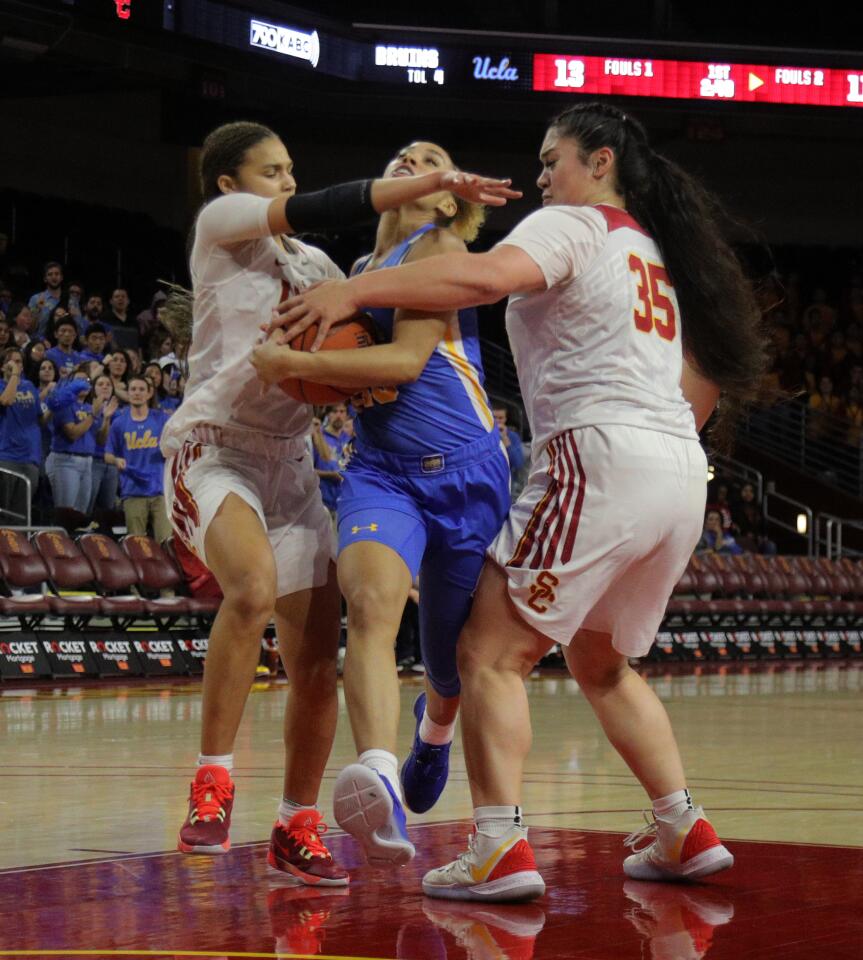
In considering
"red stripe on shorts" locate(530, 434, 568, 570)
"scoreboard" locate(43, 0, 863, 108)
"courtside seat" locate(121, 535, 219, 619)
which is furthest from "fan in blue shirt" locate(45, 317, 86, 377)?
"red stripe on shorts" locate(530, 434, 568, 570)

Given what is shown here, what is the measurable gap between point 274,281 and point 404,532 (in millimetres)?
861

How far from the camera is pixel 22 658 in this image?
36.1ft

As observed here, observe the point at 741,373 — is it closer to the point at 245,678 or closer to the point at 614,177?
the point at 614,177

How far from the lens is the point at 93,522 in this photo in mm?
12891

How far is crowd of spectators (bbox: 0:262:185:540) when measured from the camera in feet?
40.3

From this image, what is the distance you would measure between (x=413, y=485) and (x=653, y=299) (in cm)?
75

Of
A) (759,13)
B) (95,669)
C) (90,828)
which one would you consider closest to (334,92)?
(759,13)

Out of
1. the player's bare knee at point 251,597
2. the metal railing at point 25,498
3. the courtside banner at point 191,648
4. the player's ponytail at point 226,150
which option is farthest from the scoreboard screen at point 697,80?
the player's bare knee at point 251,597

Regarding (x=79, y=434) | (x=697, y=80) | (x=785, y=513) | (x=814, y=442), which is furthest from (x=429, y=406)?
(x=814, y=442)

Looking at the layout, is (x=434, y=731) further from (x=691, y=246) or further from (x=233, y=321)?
(x=691, y=246)

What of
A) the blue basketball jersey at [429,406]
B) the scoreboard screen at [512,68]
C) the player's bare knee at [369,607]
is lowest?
the player's bare knee at [369,607]

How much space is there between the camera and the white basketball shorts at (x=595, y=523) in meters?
3.67

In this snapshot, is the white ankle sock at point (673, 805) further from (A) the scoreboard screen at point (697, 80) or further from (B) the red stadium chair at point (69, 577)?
(A) the scoreboard screen at point (697, 80)

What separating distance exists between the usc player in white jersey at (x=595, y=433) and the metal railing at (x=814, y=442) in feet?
59.6
